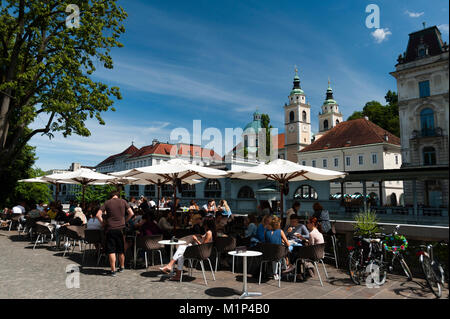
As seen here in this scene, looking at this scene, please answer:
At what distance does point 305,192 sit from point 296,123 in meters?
44.7

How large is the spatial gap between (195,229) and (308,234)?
284 centimetres

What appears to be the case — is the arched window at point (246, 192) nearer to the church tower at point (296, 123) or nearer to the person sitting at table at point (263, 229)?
the person sitting at table at point (263, 229)

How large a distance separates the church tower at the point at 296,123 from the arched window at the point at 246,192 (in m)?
38.3

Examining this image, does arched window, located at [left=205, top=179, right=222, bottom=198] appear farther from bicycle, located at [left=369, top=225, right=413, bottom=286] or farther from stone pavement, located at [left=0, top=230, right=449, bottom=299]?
bicycle, located at [left=369, top=225, right=413, bottom=286]

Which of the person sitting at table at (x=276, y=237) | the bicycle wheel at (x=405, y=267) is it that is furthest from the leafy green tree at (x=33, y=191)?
the bicycle wheel at (x=405, y=267)

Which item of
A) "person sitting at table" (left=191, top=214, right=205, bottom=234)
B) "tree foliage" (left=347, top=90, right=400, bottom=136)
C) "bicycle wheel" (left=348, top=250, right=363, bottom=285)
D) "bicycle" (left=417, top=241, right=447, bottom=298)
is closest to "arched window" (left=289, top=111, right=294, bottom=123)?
"tree foliage" (left=347, top=90, right=400, bottom=136)

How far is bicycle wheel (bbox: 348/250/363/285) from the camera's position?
6316mm

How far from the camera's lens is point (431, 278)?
5.28 meters

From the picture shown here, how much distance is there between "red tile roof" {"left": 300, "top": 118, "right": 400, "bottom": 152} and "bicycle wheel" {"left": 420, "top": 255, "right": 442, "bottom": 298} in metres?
45.7

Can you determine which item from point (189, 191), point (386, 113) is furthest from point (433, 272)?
point (386, 113)

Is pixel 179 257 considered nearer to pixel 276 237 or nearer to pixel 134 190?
pixel 276 237

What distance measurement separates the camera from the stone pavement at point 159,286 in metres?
5.56
